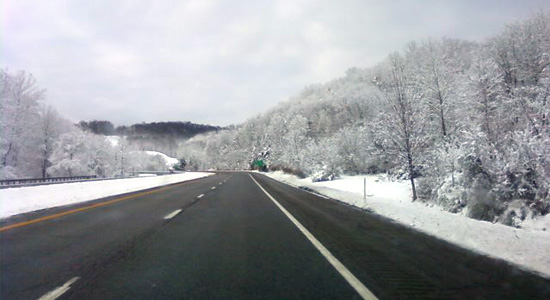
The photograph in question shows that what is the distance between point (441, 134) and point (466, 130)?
33.6ft

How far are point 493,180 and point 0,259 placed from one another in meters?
15.4

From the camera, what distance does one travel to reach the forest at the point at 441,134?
45.4 feet

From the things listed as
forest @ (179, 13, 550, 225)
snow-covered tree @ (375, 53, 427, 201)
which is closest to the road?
forest @ (179, 13, 550, 225)

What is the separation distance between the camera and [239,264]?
5871mm

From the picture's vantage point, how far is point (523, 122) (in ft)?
65.9

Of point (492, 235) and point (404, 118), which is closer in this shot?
point (492, 235)

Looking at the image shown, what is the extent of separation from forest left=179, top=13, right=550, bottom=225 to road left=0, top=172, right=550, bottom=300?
6.29 meters

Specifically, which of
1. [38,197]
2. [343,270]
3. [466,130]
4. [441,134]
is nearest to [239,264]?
[343,270]

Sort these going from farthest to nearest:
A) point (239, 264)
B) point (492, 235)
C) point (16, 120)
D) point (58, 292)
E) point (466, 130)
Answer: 1. point (16, 120)
2. point (466, 130)
3. point (492, 235)
4. point (239, 264)
5. point (58, 292)

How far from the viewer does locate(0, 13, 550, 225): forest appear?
45.4ft

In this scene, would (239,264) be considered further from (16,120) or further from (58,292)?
(16,120)

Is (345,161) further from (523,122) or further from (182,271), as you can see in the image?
(182,271)

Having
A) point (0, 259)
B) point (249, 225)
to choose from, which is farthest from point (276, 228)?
point (0, 259)

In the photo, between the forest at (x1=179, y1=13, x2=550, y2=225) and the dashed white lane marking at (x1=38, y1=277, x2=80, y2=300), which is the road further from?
the forest at (x1=179, y1=13, x2=550, y2=225)
